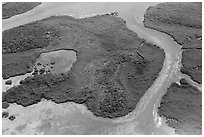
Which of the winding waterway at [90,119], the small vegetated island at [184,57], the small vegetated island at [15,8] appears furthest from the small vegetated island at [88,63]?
the small vegetated island at [15,8]

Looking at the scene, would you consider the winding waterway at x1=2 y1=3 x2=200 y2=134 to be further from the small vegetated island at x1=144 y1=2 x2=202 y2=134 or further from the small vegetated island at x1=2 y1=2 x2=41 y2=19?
the small vegetated island at x1=2 y1=2 x2=41 y2=19

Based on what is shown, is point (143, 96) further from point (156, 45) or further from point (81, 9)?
point (81, 9)

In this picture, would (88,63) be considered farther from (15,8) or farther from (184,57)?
(15,8)

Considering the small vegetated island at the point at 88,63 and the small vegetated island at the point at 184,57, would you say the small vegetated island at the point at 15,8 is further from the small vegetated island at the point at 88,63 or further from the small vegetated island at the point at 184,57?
the small vegetated island at the point at 184,57

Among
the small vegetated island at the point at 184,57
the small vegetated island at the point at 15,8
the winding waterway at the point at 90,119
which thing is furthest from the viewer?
the small vegetated island at the point at 15,8

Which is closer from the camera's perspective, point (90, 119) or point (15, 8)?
point (90, 119)

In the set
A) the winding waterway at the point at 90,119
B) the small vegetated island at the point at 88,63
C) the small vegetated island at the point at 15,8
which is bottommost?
the winding waterway at the point at 90,119

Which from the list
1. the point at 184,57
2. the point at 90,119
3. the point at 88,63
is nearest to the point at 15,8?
the point at 88,63
